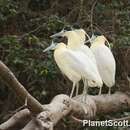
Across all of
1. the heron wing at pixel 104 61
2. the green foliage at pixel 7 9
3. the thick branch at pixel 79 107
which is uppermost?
the green foliage at pixel 7 9

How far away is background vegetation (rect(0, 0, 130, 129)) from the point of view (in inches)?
138

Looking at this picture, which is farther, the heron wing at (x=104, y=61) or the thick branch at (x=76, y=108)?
the heron wing at (x=104, y=61)

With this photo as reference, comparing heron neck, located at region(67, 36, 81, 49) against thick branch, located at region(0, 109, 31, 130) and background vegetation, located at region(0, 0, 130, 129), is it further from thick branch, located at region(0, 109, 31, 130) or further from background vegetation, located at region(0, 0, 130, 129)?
background vegetation, located at region(0, 0, 130, 129)

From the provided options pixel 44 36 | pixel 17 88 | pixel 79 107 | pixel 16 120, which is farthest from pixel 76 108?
pixel 44 36

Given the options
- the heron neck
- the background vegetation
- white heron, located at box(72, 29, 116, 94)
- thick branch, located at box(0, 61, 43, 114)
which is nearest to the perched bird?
white heron, located at box(72, 29, 116, 94)

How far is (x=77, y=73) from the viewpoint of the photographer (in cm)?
248

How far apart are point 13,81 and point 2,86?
1903 millimetres

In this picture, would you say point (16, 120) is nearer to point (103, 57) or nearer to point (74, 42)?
point (74, 42)

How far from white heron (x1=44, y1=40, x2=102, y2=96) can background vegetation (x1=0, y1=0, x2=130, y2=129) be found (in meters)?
0.73

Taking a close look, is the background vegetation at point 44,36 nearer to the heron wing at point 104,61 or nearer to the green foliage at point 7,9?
the green foliage at point 7,9

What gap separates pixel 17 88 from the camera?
1.98m

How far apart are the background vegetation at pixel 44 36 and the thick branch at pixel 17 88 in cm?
112

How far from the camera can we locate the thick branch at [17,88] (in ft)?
6.15

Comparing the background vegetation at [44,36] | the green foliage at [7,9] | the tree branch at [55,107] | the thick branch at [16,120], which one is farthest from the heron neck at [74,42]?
the green foliage at [7,9]
